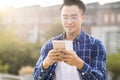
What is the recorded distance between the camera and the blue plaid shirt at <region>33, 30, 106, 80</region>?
9.93 feet

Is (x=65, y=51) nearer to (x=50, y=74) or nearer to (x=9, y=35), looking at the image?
(x=50, y=74)

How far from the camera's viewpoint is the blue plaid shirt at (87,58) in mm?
3025

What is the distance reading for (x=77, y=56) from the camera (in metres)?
2.93

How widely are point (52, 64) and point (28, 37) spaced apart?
32.1m

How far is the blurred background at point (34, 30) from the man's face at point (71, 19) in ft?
56.1

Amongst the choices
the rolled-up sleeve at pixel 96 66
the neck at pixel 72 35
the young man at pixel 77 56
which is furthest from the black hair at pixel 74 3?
the rolled-up sleeve at pixel 96 66

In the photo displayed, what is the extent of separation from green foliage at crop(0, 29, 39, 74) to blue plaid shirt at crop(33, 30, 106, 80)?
21494 mm

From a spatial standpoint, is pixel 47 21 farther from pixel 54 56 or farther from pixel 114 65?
pixel 54 56

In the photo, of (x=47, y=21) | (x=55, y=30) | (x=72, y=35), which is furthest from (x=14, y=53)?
(x=72, y=35)

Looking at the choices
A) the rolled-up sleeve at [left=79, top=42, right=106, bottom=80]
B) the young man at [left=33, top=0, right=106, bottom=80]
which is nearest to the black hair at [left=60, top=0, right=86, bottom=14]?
the young man at [left=33, top=0, right=106, bottom=80]

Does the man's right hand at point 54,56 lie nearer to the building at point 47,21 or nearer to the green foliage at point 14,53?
the green foliage at point 14,53

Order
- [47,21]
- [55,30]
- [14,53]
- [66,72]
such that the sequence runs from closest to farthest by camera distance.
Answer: [66,72], [14,53], [55,30], [47,21]

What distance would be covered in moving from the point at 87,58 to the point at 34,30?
31100 millimetres

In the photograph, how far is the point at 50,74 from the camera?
3102 mm
